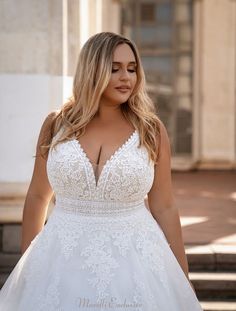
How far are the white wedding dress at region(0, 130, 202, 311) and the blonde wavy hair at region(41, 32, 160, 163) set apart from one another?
6 cm

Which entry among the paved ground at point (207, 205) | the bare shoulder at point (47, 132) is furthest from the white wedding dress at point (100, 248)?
the paved ground at point (207, 205)

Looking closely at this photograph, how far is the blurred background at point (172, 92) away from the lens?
199 inches

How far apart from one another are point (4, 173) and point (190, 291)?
103 inches

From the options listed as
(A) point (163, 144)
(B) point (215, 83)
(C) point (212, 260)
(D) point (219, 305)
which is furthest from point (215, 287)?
(B) point (215, 83)

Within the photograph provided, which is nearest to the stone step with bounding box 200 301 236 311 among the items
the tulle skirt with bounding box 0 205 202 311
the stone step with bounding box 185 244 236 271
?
the stone step with bounding box 185 244 236 271

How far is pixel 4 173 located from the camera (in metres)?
5.13

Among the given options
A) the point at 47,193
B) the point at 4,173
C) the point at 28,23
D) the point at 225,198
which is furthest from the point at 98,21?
the point at 47,193

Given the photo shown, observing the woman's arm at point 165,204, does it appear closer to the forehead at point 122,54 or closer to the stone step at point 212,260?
the forehead at point 122,54

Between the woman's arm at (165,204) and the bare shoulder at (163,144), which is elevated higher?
the bare shoulder at (163,144)

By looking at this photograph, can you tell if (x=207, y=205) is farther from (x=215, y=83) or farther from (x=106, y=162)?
(x=106, y=162)

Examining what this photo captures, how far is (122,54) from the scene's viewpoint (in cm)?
264

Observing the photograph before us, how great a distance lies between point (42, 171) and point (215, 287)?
2.49 metres

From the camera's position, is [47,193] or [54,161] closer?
[54,161]

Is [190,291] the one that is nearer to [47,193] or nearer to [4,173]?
[47,193]
